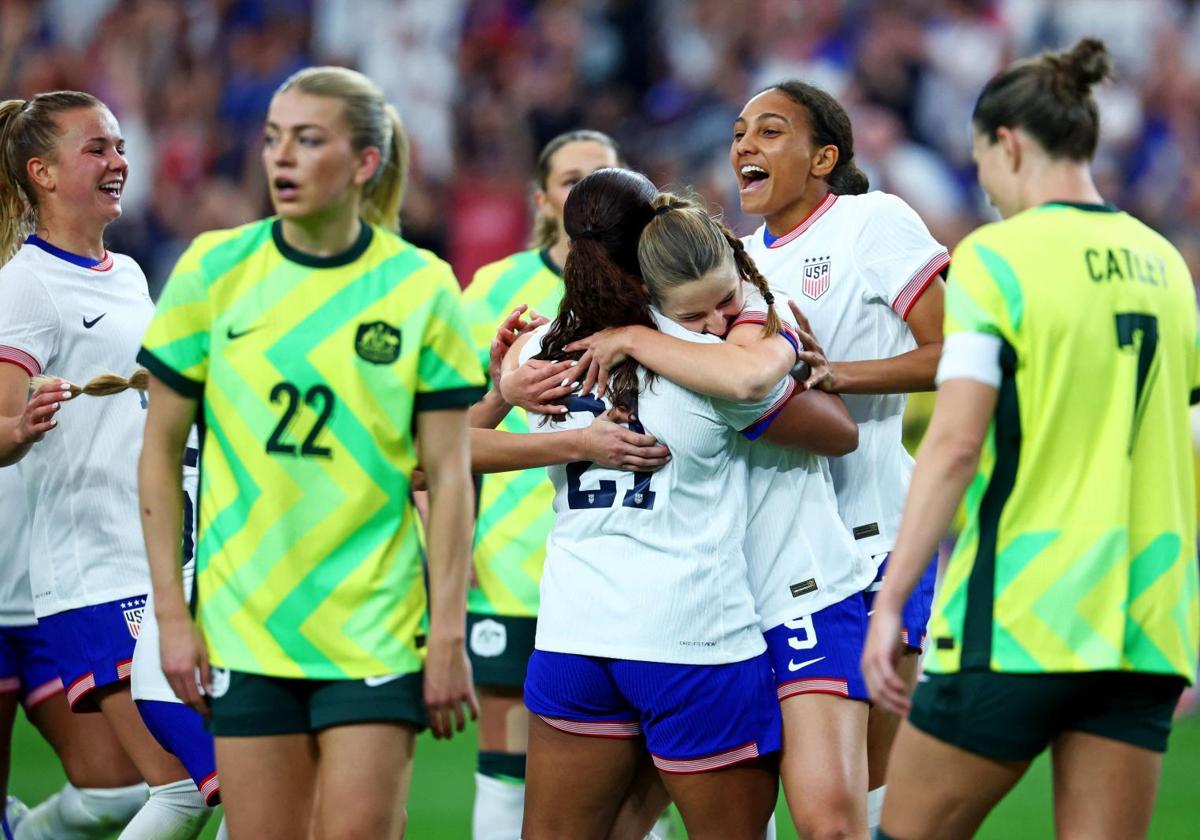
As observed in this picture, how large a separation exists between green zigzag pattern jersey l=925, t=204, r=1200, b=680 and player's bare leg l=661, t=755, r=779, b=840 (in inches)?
26.8

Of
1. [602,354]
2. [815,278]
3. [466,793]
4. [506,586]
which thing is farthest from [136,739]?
[466,793]

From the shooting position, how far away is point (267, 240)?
3676 mm

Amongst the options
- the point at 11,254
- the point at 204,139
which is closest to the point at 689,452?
the point at 11,254

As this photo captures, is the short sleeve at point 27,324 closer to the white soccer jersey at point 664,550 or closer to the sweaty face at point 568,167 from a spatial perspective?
the white soccer jersey at point 664,550

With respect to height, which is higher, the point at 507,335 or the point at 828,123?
the point at 828,123

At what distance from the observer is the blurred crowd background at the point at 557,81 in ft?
40.5

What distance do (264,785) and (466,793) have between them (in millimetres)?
4360

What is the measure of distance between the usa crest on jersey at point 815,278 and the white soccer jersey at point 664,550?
0.73 metres

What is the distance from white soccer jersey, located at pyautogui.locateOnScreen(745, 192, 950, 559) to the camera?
4594 mm

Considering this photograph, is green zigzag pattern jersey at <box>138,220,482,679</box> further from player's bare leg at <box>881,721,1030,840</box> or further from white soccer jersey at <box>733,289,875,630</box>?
player's bare leg at <box>881,721,1030,840</box>

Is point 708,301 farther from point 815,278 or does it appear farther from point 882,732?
point 882,732

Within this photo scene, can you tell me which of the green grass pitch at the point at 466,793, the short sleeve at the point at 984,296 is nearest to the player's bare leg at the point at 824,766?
the short sleeve at the point at 984,296

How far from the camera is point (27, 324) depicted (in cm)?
467

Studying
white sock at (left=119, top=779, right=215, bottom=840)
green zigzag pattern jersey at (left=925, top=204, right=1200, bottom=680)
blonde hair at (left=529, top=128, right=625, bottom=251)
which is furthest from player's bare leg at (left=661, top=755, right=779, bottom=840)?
blonde hair at (left=529, top=128, right=625, bottom=251)
